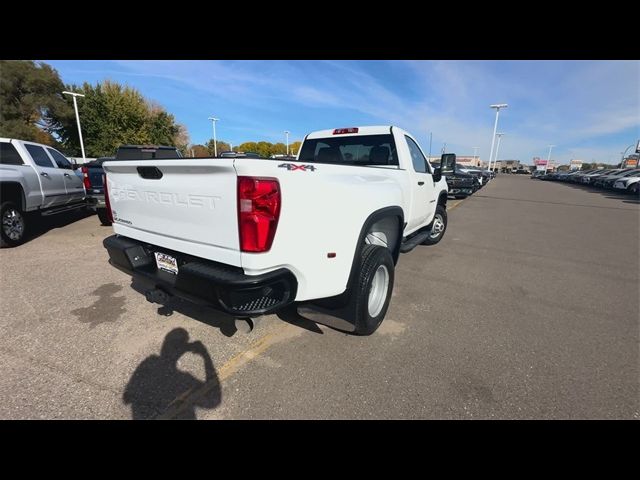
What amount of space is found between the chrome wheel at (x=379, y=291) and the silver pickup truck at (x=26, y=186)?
21.5 ft

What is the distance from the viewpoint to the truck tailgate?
6.25 feet

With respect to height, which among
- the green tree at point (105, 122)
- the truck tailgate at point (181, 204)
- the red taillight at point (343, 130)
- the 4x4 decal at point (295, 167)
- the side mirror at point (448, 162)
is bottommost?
the truck tailgate at point (181, 204)

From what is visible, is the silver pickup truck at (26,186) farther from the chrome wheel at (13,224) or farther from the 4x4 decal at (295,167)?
the 4x4 decal at (295,167)

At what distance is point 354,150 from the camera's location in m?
4.40

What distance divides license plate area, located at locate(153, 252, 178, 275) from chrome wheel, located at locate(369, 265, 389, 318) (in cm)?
184

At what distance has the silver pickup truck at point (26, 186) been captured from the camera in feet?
17.5

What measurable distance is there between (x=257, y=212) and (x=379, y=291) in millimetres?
1811

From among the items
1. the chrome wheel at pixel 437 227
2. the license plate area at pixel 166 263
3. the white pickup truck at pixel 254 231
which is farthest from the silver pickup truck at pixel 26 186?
the chrome wheel at pixel 437 227

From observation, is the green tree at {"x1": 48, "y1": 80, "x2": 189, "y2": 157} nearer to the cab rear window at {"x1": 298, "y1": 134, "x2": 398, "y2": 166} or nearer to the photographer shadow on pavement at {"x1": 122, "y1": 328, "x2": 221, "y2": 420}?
the cab rear window at {"x1": 298, "y1": 134, "x2": 398, "y2": 166}

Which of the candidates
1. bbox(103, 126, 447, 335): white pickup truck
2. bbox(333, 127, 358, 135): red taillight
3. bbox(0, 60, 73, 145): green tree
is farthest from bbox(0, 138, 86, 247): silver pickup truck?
bbox(0, 60, 73, 145): green tree

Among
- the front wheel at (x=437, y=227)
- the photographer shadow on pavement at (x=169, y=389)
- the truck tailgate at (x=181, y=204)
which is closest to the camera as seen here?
the truck tailgate at (x=181, y=204)

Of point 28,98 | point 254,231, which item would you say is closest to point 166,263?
point 254,231

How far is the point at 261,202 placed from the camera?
1813 millimetres

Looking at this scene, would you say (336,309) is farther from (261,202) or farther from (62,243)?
(62,243)
